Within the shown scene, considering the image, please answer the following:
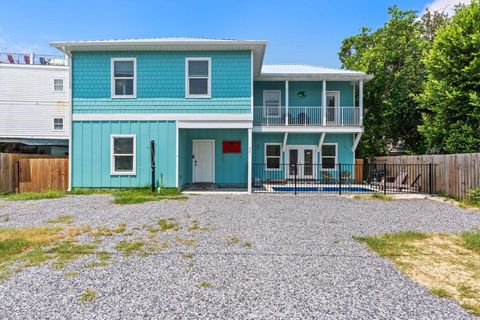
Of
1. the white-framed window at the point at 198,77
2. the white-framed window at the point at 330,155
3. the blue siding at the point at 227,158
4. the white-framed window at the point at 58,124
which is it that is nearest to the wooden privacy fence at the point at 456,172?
Answer: the white-framed window at the point at 330,155

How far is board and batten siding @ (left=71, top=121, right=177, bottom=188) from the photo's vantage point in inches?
494

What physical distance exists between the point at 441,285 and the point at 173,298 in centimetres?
339

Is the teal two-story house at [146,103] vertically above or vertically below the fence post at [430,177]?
above

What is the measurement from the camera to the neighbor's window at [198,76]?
12.6m

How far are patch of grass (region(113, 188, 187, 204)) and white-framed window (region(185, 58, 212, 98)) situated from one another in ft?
13.3

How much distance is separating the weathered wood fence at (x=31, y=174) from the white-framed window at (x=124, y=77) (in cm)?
376

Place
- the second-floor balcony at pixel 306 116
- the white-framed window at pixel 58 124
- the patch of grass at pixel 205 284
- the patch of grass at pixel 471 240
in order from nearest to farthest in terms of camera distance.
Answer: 1. the patch of grass at pixel 205 284
2. the patch of grass at pixel 471 240
3. the second-floor balcony at pixel 306 116
4. the white-framed window at pixel 58 124

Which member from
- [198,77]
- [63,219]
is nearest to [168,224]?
[63,219]

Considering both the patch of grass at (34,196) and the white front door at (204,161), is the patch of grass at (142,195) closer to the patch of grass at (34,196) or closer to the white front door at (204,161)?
the patch of grass at (34,196)

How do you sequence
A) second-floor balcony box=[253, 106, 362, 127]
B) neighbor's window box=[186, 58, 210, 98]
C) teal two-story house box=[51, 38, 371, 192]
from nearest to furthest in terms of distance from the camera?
teal two-story house box=[51, 38, 371, 192], neighbor's window box=[186, 58, 210, 98], second-floor balcony box=[253, 106, 362, 127]

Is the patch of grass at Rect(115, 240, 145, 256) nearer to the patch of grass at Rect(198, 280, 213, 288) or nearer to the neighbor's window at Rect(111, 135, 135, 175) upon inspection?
the patch of grass at Rect(198, 280, 213, 288)

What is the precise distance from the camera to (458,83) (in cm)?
1249

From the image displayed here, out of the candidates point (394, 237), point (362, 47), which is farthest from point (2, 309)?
point (362, 47)

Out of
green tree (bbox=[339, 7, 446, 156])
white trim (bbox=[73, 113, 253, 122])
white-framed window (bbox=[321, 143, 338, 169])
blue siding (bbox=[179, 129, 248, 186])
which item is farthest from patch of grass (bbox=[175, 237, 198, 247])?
green tree (bbox=[339, 7, 446, 156])
